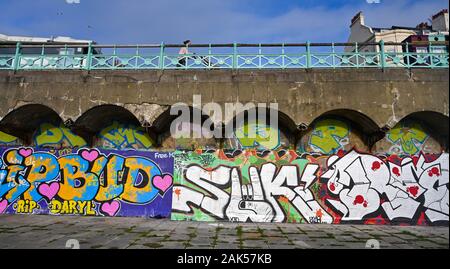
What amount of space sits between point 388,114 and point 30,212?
1348cm

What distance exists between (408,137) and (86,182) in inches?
485

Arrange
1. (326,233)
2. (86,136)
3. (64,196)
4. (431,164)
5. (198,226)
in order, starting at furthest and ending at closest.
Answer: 1. (86,136)
2. (64,196)
3. (431,164)
4. (198,226)
5. (326,233)

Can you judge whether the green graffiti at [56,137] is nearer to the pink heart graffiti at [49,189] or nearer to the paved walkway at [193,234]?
the pink heart graffiti at [49,189]

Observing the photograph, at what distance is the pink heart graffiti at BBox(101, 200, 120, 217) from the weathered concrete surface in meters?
3.29

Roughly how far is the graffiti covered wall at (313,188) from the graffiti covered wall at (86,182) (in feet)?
3.28

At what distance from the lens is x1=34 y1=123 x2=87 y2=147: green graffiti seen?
12359 millimetres

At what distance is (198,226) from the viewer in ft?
30.5

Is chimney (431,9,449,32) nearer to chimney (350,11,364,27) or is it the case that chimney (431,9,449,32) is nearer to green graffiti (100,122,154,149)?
chimney (350,11,364,27)

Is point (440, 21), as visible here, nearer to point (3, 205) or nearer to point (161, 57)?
point (161, 57)

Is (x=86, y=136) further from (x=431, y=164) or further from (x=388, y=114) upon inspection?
(x=431, y=164)

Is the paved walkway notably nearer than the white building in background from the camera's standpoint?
Yes

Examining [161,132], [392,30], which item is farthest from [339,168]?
[392,30]

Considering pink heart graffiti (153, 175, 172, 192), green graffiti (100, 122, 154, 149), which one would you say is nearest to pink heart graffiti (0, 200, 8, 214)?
green graffiti (100, 122, 154, 149)

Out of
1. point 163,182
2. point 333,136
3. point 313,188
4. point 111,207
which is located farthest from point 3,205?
point 333,136
